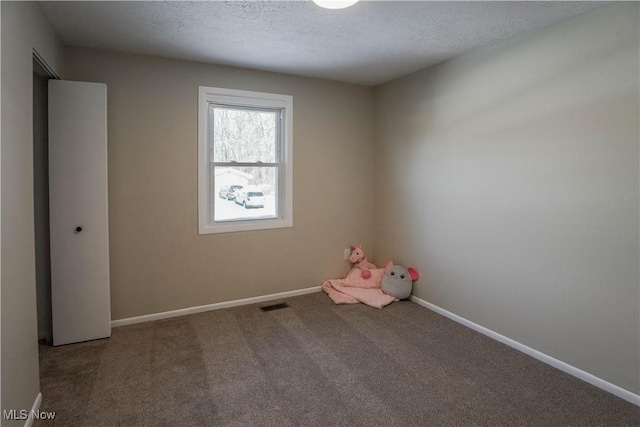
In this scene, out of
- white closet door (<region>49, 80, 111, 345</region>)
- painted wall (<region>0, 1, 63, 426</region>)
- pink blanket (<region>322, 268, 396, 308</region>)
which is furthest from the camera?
pink blanket (<region>322, 268, 396, 308</region>)

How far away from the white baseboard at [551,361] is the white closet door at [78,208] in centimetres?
303

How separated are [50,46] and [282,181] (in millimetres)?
2190

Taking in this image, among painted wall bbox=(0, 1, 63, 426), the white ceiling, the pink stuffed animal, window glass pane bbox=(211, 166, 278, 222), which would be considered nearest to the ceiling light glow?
the white ceiling

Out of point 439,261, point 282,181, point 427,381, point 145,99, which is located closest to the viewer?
point 427,381

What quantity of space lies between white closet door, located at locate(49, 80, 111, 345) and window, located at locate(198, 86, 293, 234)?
2.81 ft

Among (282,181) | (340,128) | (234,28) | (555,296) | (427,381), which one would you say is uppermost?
(234,28)

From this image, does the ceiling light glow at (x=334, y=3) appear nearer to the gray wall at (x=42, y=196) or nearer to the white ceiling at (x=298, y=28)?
the white ceiling at (x=298, y=28)

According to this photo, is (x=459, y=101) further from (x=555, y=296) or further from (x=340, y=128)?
(x=555, y=296)

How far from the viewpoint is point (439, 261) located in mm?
3557

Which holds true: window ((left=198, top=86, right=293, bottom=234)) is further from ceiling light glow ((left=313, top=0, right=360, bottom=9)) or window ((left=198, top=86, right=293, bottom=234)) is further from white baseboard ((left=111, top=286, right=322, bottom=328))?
ceiling light glow ((left=313, top=0, right=360, bottom=9))

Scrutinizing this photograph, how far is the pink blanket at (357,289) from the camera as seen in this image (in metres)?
3.79

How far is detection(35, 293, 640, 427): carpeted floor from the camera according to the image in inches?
80.4

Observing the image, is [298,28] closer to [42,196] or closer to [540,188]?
[540,188]

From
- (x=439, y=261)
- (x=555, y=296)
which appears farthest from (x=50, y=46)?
(x=555, y=296)
